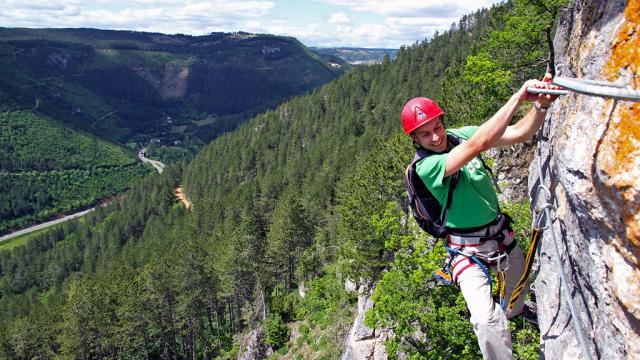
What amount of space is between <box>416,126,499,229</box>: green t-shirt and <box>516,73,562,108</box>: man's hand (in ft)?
3.88

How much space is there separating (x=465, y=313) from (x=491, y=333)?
27.4ft

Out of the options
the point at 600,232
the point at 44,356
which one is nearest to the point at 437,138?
the point at 600,232

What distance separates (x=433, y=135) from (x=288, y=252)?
5358 cm

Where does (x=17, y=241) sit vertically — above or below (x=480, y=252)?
below

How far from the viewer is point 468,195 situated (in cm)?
566

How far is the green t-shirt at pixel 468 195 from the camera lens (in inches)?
209

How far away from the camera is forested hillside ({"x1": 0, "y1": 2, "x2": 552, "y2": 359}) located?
18.0 m

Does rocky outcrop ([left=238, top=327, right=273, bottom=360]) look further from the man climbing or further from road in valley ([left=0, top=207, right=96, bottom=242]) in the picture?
road in valley ([left=0, top=207, right=96, bottom=242])

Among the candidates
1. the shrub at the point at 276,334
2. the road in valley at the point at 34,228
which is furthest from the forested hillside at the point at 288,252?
the road in valley at the point at 34,228

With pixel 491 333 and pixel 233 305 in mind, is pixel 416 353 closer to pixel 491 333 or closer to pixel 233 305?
pixel 491 333

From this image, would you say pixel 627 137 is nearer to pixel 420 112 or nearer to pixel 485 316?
pixel 420 112

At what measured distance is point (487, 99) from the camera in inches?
926

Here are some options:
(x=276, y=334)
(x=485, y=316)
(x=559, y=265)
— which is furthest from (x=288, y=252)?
(x=559, y=265)

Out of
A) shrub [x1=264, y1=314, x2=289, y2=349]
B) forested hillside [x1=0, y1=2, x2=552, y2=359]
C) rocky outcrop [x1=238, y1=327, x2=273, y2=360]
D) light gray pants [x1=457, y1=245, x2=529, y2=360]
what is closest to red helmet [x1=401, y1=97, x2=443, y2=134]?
light gray pants [x1=457, y1=245, x2=529, y2=360]
